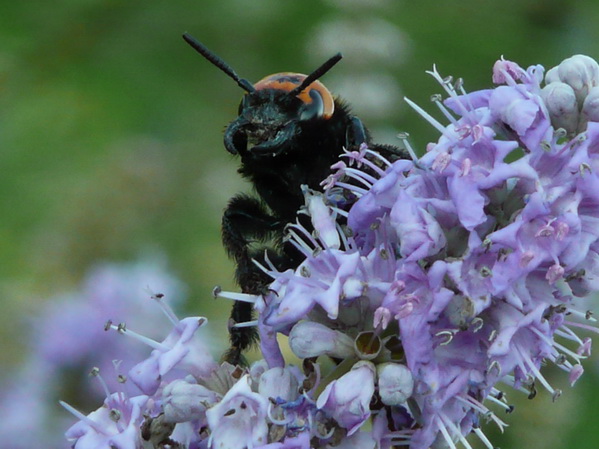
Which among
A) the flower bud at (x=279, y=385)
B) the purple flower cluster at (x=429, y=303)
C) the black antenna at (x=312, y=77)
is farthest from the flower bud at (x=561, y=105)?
the flower bud at (x=279, y=385)

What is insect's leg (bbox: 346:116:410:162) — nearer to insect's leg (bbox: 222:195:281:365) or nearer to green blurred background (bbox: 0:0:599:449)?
insect's leg (bbox: 222:195:281:365)

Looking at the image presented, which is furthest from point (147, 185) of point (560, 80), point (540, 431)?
point (560, 80)

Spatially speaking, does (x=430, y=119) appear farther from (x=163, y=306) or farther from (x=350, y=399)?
(x=163, y=306)

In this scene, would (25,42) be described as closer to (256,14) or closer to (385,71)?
(256,14)

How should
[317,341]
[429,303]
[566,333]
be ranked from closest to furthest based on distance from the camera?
[429,303], [317,341], [566,333]

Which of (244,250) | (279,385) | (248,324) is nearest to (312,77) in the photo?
Result: (244,250)

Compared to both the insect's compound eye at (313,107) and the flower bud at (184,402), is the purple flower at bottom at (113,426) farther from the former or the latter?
the insect's compound eye at (313,107)
